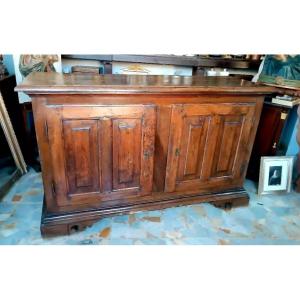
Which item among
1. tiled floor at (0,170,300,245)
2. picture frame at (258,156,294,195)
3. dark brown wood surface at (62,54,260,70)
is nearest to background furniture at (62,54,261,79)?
dark brown wood surface at (62,54,260,70)

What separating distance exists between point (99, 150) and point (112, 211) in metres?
0.41

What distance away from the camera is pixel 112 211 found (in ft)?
4.92

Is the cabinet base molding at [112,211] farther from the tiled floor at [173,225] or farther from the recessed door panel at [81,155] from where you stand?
the recessed door panel at [81,155]

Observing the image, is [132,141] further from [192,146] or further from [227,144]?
[227,144]

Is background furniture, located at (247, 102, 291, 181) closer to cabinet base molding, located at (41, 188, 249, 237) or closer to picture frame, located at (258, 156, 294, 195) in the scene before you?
picture frame, located at (258, 156, 294, 195)

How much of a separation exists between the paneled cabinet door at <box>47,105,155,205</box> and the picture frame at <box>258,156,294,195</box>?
997 millimetres

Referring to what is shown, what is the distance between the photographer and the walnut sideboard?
122 centimetres

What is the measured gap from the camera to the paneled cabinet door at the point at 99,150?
1235 millimetres

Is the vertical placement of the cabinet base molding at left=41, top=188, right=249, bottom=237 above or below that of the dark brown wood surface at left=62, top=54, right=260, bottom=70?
below

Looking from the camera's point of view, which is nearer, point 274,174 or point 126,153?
point 126,153

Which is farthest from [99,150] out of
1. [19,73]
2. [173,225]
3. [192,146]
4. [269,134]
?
[269,134]
